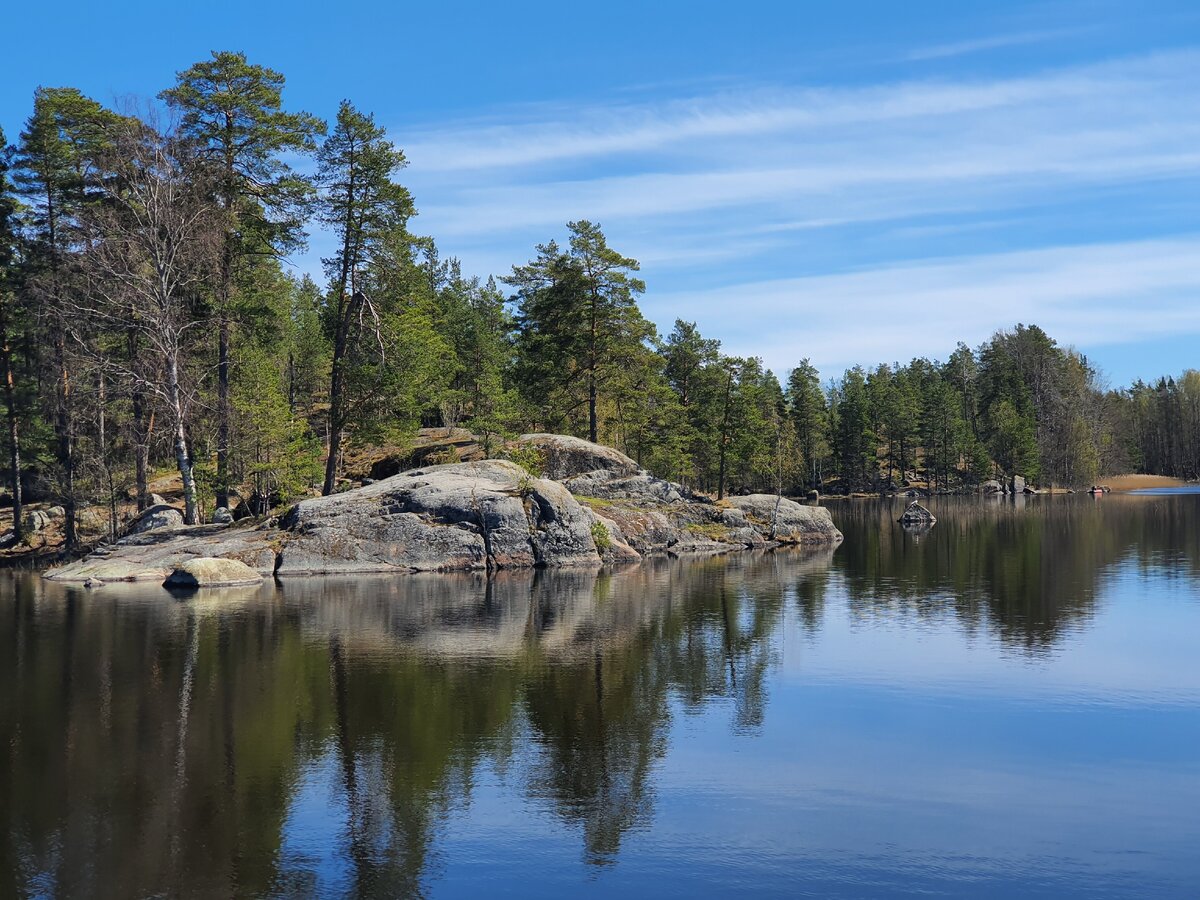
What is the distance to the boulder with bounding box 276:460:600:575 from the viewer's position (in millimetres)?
46500

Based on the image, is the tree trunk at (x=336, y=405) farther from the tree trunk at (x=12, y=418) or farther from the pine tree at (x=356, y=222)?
the tree trunk at (x=12, y=418)

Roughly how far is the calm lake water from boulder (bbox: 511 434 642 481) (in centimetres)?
2631

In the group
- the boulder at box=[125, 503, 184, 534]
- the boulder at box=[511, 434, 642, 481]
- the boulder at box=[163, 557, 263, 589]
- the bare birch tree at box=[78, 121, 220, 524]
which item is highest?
the bare birch tree at box=[78, 121, 220, 524]

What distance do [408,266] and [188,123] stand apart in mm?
13559

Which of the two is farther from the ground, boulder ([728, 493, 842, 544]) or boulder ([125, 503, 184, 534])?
boulder ([125, 503, 184, 534])

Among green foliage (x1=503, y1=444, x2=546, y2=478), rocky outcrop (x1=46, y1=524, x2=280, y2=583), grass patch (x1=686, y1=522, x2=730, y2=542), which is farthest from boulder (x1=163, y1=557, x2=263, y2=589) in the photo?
grass patch (x1=686, y1=522, x2=730, y2=542)

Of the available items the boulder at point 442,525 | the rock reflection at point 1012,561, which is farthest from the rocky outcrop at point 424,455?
the rock reflection at point 1012,561

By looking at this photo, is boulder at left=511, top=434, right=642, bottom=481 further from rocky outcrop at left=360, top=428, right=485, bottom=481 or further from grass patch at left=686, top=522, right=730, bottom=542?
grass patch at left=686, top=522, right=730, bottom=542

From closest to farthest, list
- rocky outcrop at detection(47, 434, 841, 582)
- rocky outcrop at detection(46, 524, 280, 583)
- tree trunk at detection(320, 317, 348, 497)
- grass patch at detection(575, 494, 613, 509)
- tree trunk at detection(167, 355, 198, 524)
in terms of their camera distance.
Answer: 1. rocky outcrop at detection(46, 524, 280, 583)
2. rocky outcrop at detection(47, 434, 841, 582)
3. tree trunk at detection(167, 355, 198, 524)
4. tree trunk at detection(320, 317, 348, 497)
5. grass patch at detection(575, 494, 613, 509)

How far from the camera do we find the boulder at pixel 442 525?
46.5 m

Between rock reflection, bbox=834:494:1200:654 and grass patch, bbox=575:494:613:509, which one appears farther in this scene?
grass patch, bbox=575:494:613:509

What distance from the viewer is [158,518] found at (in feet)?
160

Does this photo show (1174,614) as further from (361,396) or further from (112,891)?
(361,396)

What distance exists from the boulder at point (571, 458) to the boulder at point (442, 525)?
880cm
